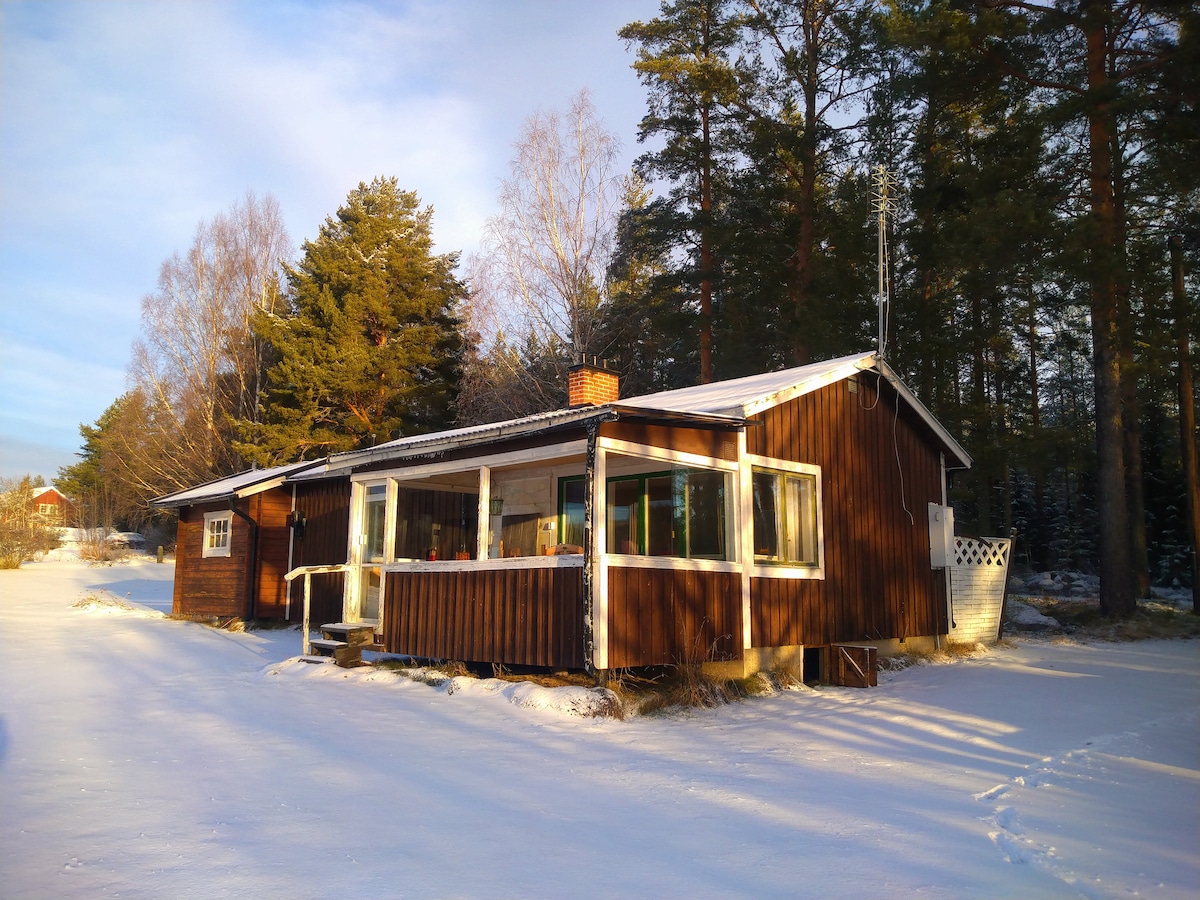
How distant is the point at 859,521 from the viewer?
12109 millimetres

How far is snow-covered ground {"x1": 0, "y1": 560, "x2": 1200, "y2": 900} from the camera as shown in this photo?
13.6ft

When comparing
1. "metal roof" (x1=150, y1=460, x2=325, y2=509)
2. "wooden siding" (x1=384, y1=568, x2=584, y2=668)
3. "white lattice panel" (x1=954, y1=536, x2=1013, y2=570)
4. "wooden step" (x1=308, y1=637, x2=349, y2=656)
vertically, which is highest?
"metal roof" (x1=150, y1=460, x2=325, y2=509)

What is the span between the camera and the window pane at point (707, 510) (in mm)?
10062

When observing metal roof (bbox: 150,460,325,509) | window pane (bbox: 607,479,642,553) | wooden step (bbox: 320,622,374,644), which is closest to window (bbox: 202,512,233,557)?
metal roof (bbox: 150,460,325,509)

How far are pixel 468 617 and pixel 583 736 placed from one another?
308 centimetres

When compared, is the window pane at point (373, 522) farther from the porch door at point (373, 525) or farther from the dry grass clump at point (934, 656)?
the dry grass clump at point (934, 656)

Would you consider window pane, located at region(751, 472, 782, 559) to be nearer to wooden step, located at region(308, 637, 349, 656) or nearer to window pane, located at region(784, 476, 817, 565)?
window pane, located at region(784, 476, 817, 565)

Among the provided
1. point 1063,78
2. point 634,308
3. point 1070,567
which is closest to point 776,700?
point 1063,78

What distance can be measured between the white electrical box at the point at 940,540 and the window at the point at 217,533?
14.0 m

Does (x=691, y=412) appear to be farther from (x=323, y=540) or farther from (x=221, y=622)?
(x=221, y=622)

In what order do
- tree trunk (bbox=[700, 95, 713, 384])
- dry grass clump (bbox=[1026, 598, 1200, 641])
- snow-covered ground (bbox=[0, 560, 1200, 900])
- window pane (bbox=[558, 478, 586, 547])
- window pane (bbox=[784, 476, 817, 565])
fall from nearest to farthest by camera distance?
1. snow-covered ground (bbox=[0, 560, 1200, 900])
2. window pane (bbox=[784, 476, 817, 565])
3. window pane (bbox=[558, 478, 586, 547])
4. dry grass clump (bbox=[1026, 598, 1200, 641])
5. tree trunk (bbox=[700, 95, 713, 384])

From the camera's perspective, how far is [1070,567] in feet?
99.0

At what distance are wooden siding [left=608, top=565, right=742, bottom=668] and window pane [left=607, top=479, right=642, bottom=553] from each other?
3.60 feet

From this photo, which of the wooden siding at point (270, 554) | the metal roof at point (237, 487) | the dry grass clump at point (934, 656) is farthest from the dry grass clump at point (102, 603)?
the dry grass clump at point (934, 656)
